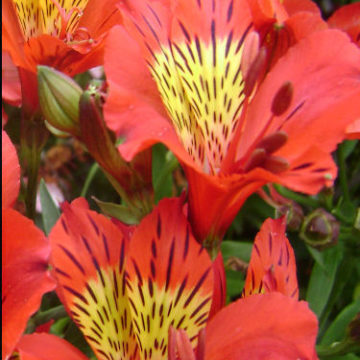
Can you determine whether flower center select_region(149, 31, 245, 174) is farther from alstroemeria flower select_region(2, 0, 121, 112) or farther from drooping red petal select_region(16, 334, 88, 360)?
drooping red petal select_region(16, 334, 88, 360)

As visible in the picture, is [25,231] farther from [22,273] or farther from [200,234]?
[200,234]

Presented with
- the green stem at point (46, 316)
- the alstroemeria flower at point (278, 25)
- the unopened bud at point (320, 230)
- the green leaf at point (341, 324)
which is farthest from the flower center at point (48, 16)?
the green leaf at point (341, 324)

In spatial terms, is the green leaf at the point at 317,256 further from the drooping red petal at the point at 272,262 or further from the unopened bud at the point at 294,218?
the drooping red petal at the point at 272,262

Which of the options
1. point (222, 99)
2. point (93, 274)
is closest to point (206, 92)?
point (222, 99)

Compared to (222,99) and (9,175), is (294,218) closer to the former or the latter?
(222,99)

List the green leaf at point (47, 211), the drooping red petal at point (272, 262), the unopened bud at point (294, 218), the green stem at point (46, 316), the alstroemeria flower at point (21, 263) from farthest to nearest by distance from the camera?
1. the unopened bud at point (294, 218)
2. the green leaf at point (47, 211)
3. the green stem at point (46, 316)
4. the drooping red petal at point (272, 262)
5. the alstroemeria flower at point (21, 263)

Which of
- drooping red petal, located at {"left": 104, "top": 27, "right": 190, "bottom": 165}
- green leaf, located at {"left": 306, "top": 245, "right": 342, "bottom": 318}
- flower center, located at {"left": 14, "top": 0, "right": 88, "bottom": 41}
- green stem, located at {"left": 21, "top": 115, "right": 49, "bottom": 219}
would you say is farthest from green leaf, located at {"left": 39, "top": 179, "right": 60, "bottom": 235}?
green leaf, located at {"left": 306, "top": 245, "right": 342, "bottom": 318}
